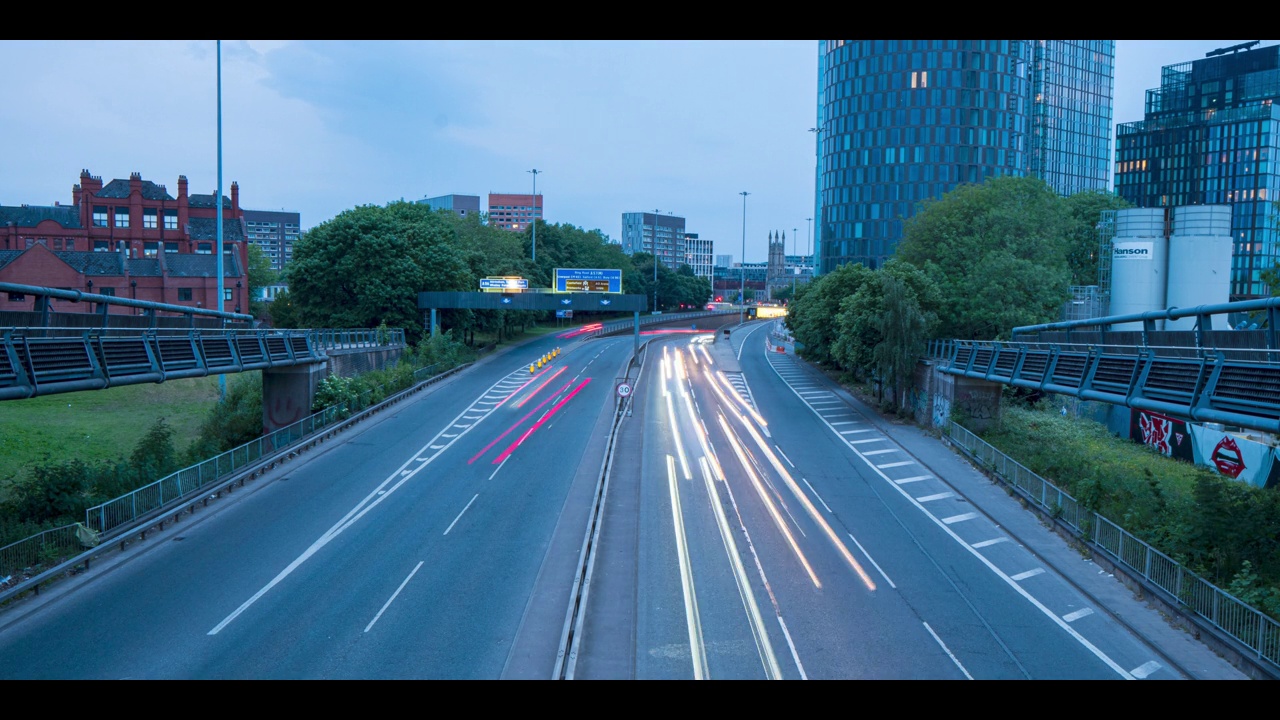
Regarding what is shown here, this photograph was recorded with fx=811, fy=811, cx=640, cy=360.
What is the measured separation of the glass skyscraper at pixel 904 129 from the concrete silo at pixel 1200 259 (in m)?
52.3

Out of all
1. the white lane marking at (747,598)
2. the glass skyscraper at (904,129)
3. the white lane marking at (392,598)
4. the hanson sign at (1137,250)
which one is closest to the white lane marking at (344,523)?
the white lane marking at (392,598)

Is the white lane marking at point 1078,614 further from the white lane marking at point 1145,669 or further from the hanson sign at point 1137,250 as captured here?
the hanson sign at point 1137,250

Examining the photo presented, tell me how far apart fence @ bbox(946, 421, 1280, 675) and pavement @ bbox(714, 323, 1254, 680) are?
0.31 metres

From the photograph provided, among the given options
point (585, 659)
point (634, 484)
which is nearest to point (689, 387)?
point (634, 484)

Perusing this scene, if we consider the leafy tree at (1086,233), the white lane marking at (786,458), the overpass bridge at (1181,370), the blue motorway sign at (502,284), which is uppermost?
the leafy tree at (1086,233)

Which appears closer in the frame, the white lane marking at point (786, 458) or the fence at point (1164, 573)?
the fence at point (1164, 573)

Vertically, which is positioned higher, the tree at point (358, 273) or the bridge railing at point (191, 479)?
the tree at point (358, 273)

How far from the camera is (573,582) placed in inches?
779

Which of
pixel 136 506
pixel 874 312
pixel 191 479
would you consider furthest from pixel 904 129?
pixel 136 506

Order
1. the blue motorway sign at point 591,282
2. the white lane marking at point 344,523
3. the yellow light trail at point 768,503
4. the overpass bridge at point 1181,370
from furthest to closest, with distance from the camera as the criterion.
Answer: the blue motorway sign at point 591,282
the yellow light trail at point 768,503
the white lane marking at point 344,523
the overpass bridge at point 1181,370

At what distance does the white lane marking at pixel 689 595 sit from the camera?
51.8ft

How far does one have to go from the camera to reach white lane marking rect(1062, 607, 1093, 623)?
716 inches

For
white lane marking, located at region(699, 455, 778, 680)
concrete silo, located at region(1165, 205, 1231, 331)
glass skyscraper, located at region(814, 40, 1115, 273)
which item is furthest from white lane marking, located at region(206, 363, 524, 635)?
glass skyscraper, located at region(814, 40, 1115, 273)

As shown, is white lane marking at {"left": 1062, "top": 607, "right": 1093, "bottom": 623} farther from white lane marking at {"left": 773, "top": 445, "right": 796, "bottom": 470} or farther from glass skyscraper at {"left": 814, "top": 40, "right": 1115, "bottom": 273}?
glass skyscraper at {"left": 814, "top": 40, "right": 1115, "bottom": 273}
